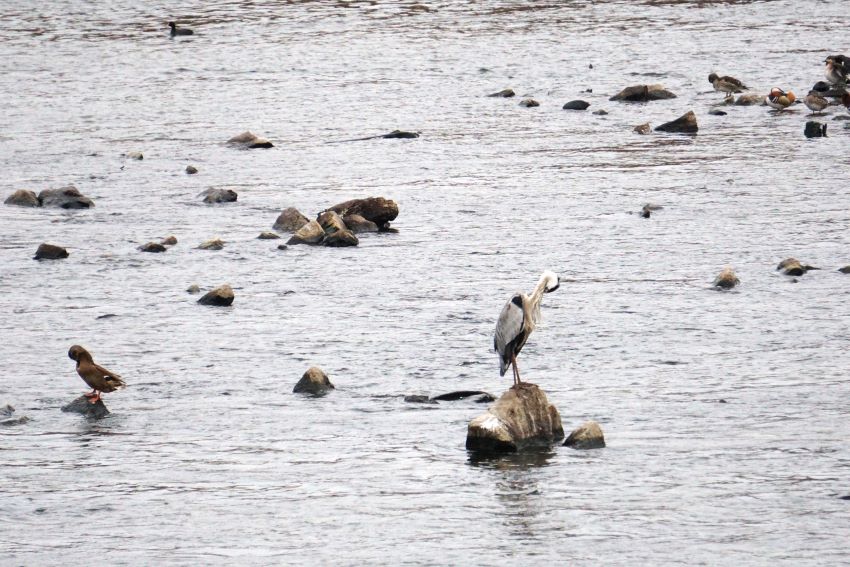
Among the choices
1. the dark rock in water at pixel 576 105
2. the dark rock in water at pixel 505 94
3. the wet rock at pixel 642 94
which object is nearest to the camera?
the dark rock in water at pixel 576 105

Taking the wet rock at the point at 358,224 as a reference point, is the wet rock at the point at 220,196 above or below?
below

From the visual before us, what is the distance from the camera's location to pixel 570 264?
16469 mm

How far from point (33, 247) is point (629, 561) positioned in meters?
10.6

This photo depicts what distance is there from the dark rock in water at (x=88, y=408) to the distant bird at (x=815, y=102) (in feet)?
56.0

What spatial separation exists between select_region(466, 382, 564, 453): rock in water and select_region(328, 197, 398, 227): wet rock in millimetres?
7431

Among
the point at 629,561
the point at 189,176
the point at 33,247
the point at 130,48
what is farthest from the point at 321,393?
the point at 130,48

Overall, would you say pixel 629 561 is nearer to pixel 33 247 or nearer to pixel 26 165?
pixel 33 247

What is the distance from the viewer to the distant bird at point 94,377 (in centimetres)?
1214

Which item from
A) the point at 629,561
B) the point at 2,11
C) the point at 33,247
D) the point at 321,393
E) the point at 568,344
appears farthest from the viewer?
the point at 2,11

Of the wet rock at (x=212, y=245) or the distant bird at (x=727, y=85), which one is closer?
the wet rock at (x=212, y=245)

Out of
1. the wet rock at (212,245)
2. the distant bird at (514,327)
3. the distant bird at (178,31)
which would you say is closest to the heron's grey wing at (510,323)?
the distant bird at (514,327)

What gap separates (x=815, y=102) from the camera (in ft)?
84.7

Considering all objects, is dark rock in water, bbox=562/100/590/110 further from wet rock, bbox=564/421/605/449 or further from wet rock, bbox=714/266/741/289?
wet rock, bbox=564/421/605/449

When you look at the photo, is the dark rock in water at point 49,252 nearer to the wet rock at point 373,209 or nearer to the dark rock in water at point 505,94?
the wet rock at point 373,209
